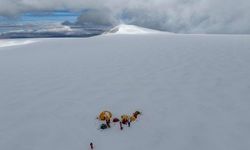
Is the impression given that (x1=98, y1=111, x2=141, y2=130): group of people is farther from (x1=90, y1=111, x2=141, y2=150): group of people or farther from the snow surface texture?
the snow surface texture

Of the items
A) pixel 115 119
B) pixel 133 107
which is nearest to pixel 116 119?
pixel 115 119

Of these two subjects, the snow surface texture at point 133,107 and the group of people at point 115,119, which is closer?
the snow surface texture at point 133,107

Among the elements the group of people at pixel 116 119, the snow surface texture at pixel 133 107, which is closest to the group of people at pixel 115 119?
the group of people at pixel 116 119

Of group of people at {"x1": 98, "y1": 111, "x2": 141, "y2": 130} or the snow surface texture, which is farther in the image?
group of people at {"x1": 98, "y1": 111, "x2": 141, "y2": 130}

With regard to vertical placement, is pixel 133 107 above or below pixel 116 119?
above

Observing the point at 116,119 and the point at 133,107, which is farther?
the point at 133,107

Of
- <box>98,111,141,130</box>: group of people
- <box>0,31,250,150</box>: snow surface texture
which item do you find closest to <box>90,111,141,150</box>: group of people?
<box>98,111,141,130</box>: group of people

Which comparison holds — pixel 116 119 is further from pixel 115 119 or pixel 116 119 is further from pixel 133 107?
pixel 133 107

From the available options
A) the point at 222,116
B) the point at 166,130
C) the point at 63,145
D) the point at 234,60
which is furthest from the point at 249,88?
the point at 63,145

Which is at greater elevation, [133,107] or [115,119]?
[133,107]

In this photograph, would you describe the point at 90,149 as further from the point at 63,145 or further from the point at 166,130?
the point at 166,130

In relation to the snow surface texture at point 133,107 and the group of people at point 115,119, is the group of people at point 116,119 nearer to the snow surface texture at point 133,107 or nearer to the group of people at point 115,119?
the group of people at point 115,119
